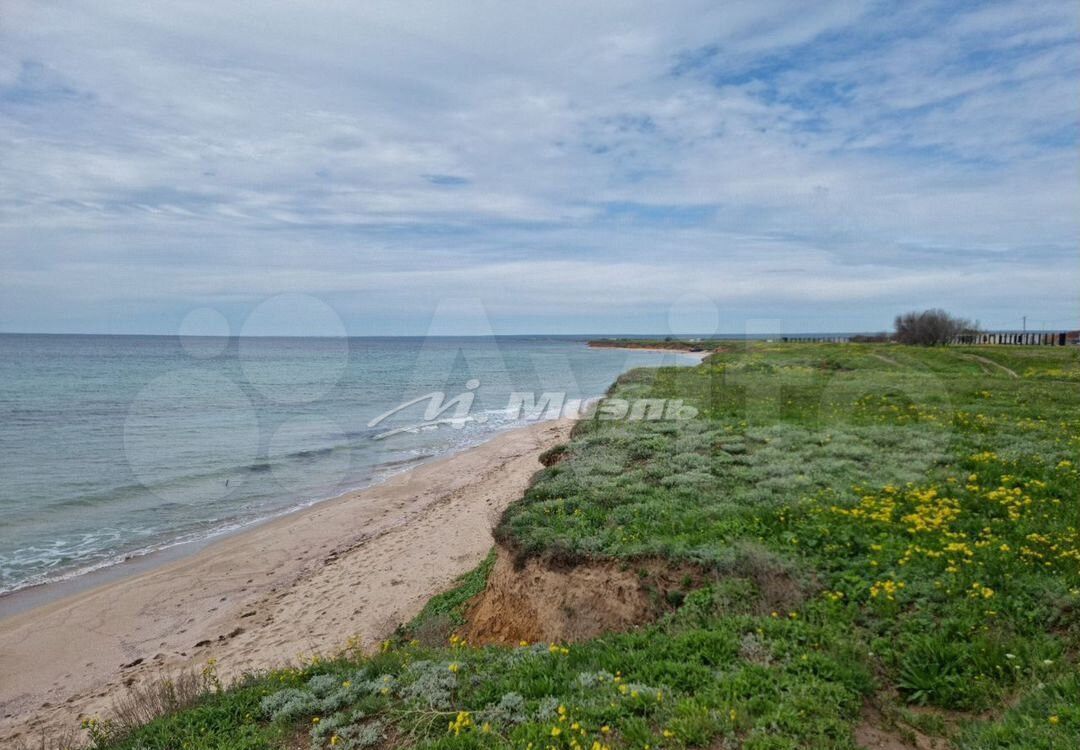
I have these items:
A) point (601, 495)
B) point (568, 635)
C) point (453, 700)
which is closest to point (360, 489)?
point (601, 495)

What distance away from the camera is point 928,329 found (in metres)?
57.6

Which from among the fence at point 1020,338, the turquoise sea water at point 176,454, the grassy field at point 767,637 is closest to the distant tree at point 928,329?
the fence at point 1020,338

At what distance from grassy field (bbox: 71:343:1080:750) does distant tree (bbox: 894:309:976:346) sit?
5241 cm

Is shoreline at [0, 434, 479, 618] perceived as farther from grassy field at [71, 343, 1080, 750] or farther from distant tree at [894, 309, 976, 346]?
distant tree at [894, 309, 976, 346]

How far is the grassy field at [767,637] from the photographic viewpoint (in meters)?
4.93

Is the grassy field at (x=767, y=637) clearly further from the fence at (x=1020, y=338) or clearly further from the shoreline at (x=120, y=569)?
the fence at (x=1020, y=338)

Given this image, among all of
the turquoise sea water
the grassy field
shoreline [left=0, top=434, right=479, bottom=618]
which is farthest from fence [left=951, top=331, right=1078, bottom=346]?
shoreline [left=0, top=434, right=479, bottom=618]

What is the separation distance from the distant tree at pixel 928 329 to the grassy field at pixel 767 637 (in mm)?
52407

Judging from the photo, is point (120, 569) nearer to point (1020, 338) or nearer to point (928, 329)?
point (928, 329)

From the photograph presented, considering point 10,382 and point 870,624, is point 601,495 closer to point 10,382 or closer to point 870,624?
point 870,624

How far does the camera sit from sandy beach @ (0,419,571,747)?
10125mm

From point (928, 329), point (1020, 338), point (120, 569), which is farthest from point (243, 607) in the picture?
point (1020, 338)

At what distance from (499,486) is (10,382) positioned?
6185 cm

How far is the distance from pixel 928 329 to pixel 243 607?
6275cm
